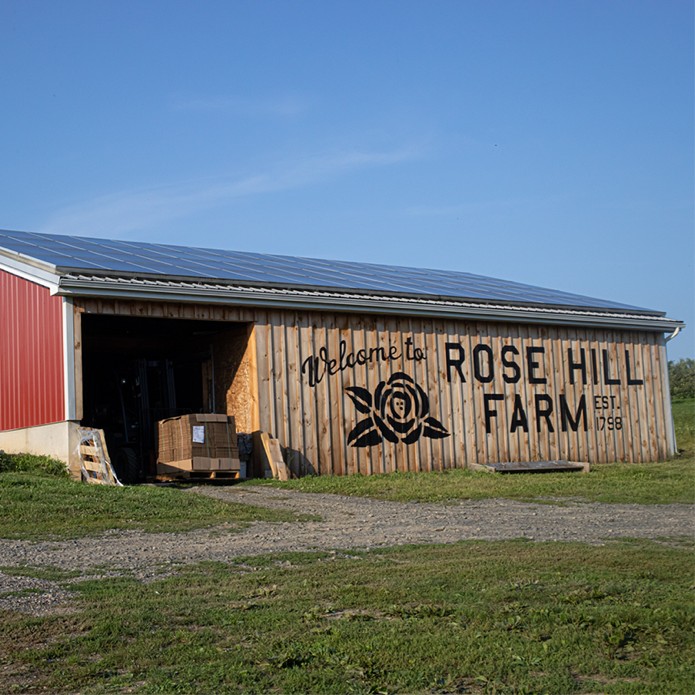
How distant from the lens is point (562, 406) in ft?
80.8

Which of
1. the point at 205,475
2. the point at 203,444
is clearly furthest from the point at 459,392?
the point at 203,444

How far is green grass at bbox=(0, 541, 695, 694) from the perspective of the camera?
5.60 meters

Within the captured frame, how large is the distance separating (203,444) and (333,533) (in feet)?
23.3

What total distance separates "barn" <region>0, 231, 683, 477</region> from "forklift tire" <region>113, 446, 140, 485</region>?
15 cm

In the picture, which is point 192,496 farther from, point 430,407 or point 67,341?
point 430,407

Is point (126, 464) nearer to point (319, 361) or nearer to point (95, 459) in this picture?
point (95, 459)

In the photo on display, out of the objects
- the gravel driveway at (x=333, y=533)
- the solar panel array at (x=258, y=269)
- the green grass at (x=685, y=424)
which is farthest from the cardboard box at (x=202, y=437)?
the green grass at (x=685, y=424)

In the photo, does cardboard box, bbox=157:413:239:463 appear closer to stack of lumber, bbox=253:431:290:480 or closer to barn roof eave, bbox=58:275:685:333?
stack of lumber, bbox=253:431:290:480

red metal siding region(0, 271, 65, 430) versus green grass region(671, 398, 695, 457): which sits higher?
red metal siding region(0, 271, 65, 430)

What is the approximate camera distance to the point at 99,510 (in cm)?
1320

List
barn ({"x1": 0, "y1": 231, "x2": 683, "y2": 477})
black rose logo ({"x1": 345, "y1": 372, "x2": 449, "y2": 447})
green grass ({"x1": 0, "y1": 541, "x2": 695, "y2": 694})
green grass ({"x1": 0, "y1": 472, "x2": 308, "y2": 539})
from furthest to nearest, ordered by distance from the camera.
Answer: black rose logo ({"x1": 345, "y1": 372, "x2": 449, "y2": 447}), barn ({"x1": 0, "y1": 231, "x2": 683, "y2": 477}), green grass ({"x1": 0, "y1": 472, "x2": 308, "y2": 539}), green grass ({"x1": 0, "y1": 541, "x2": 695, "y2": 694})

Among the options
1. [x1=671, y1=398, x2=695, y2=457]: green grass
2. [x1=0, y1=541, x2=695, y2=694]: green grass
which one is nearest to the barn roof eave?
[x1=671, y1=398, x2=695, y2=457]: green grass

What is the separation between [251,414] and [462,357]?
557 cm

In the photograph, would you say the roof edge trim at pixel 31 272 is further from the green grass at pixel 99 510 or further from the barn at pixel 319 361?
the green grass at pixel 99 510
